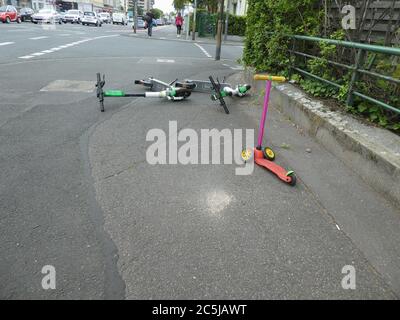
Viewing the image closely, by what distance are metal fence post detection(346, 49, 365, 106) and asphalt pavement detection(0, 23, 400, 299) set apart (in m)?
0.88

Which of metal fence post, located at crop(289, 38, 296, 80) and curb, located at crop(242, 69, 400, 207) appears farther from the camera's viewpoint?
metal fence post, located at crop(289, 38, 296, 80)

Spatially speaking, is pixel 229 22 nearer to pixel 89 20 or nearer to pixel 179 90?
pixel 89 20

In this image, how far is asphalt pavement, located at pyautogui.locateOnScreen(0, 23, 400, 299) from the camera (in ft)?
7.48

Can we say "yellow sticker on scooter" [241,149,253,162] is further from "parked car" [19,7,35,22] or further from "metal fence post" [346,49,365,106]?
"parked car" [19,7,35,22]

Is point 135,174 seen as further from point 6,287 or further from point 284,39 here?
point 284,39

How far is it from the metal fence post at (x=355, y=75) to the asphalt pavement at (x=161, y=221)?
88cm

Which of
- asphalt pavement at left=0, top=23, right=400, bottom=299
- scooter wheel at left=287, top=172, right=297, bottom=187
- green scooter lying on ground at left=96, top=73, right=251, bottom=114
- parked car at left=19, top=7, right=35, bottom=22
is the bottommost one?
asphalt pavement at left=0, top=23, right=400, bottom=299

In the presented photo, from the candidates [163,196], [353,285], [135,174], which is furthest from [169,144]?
[353,285]

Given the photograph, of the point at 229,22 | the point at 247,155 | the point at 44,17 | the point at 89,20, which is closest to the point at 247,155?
the point at 247,155

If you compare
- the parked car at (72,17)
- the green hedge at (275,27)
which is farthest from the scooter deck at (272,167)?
the parked car at (72,17)

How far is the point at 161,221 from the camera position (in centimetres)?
294

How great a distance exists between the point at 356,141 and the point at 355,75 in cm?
121

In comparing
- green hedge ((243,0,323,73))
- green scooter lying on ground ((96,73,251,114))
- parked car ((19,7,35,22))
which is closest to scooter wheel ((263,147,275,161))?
green scooter lying on ground ((96,73,251,114))
